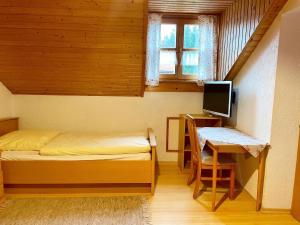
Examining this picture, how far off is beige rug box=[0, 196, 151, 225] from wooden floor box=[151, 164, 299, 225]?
0.59ft

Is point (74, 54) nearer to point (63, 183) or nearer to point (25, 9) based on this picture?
point (25, 9)

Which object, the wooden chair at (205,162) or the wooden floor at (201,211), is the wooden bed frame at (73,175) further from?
the wooden chair at (205,162)

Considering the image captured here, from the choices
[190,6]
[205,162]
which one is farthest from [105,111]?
[190,6]

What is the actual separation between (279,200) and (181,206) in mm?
1020

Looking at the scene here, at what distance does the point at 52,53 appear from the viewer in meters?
3.21

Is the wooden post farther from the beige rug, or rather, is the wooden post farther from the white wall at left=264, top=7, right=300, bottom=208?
the beige rug

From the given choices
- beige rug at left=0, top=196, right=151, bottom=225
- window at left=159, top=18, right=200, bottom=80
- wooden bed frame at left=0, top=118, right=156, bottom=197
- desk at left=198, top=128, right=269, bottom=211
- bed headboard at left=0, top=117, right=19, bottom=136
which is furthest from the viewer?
window at left=159, top=18, right=200, bottom=80

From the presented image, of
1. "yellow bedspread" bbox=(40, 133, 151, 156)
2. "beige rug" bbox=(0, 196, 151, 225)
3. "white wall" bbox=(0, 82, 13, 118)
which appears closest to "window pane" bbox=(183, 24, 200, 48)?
"yellow bedspread" bbox=(40, 133, 151, 156)

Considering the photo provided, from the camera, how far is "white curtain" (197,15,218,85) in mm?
3684

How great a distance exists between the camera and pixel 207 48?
3725 mm

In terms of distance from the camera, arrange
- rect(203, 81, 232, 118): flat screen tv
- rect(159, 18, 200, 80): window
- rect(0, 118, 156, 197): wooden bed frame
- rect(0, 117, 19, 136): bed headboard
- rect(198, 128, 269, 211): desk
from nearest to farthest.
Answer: rect(198, 128, 269, 211): desk → rect(0, 118, 156, 197): wooden bed frame → rect(203, 81, 232, 118): flat screen tv → rect(0, 117, 19, 136): bed headboard → rect(159, 18, 200, 80): window

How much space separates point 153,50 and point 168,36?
0.39 meters

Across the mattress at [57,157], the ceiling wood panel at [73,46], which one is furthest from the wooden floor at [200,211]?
the ceiling wood panel at [73,46]

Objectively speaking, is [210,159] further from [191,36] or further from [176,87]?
[191,36]
